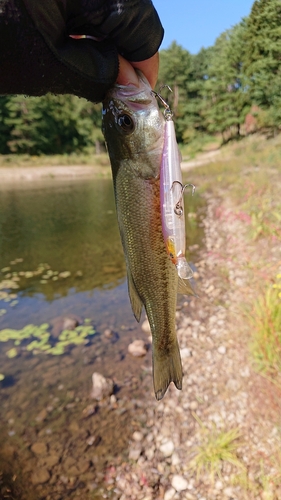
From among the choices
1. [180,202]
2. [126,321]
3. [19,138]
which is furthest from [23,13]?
[19,138]


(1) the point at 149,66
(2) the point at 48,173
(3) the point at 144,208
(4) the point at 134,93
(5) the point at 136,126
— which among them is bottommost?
(2) the point at 48,173

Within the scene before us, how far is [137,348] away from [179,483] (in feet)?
7.19

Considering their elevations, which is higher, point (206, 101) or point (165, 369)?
point (206, 101)

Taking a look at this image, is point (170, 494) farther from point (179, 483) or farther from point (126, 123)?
point (126, 123)

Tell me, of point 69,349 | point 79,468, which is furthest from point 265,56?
point 79,468

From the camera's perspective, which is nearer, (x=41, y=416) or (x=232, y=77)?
(x=41, y=416)

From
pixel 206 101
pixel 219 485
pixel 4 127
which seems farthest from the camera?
pixel 4 127

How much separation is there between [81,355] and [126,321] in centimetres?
115

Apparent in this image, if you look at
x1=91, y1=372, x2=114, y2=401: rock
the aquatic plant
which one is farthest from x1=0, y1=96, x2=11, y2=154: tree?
x1=91, y1=372, x2=114, y2=401: rock

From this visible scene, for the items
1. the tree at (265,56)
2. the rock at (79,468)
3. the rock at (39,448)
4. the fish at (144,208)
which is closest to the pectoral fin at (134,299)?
the fish at (144,208)

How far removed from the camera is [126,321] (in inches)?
248

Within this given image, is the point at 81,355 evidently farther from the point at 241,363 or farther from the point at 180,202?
the point at 180,202

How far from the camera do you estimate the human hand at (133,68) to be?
1.40m

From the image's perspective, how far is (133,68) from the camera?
1.45 m
